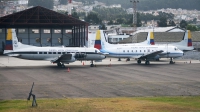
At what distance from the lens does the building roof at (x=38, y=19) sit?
3492 inches

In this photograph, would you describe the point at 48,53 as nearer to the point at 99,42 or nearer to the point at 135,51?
the point at 99,42

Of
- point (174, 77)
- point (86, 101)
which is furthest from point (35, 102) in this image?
point (174, 77)

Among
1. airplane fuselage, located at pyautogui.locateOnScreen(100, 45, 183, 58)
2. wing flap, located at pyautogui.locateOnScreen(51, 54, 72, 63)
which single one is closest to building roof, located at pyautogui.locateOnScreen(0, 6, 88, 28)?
airplane fuselage, located at pyautogui.locateOnScreen(100, 45, 183, 58)

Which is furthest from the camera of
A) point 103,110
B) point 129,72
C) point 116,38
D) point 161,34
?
point 116,38

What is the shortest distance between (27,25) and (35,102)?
6715 centimetres

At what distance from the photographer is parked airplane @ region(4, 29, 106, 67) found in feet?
178

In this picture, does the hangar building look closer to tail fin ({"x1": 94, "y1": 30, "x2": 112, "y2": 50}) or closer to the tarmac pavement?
tail fin ({"x1": 94, "y1": 30, "x2": 112, "y2": 50})

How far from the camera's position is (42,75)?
4662cm

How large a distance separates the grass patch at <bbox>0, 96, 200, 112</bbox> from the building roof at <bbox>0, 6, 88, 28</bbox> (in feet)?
200

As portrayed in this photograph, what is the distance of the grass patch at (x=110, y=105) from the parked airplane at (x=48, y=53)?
25.1 metres

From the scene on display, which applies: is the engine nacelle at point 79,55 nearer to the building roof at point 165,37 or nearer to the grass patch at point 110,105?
the grass patch at point 110,105

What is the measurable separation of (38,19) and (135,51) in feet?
112

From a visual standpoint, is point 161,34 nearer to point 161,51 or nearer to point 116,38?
point 116,38

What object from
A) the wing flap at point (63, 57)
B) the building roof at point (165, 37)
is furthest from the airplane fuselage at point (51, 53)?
the building roof at point (165, 37)
